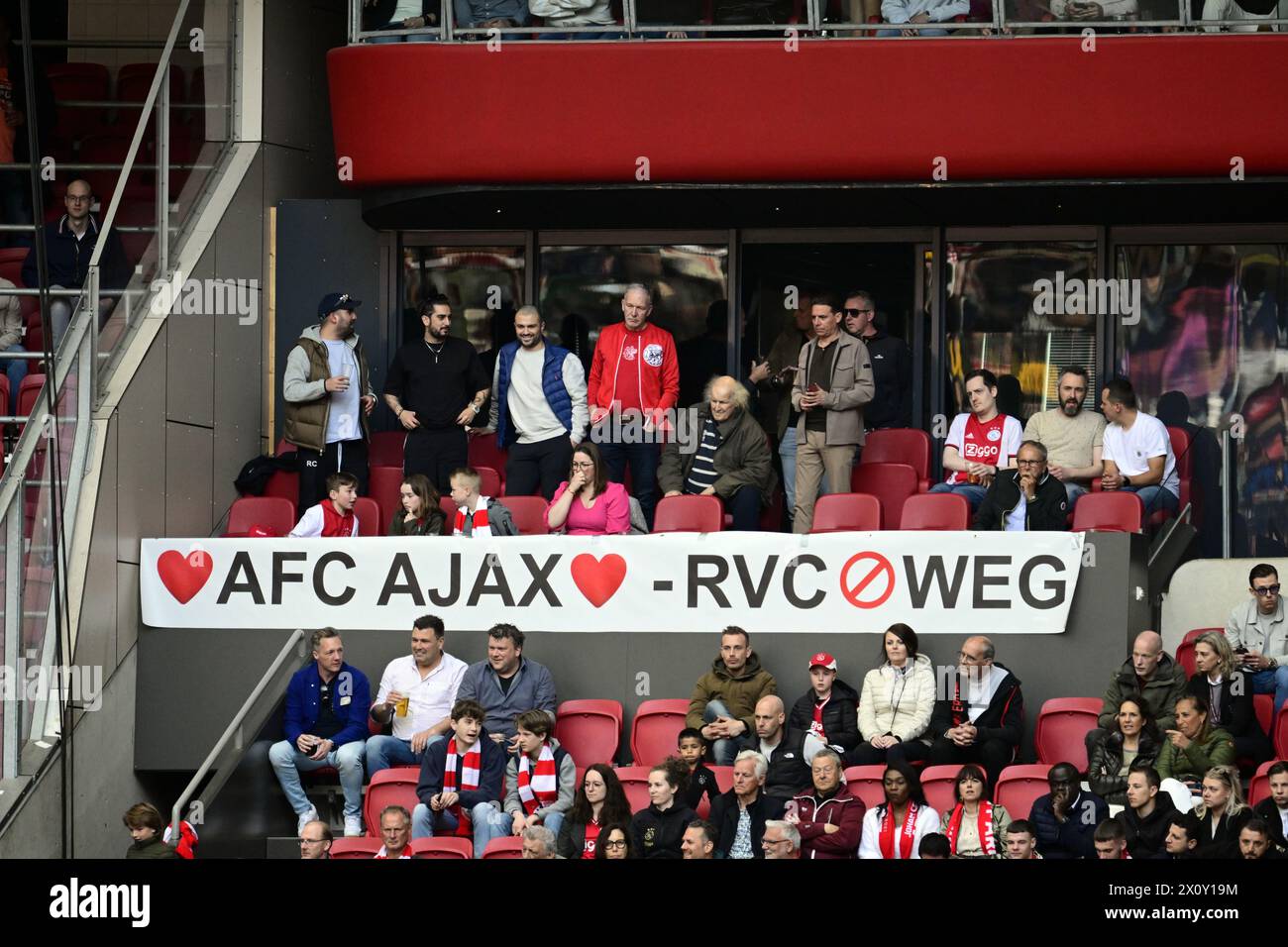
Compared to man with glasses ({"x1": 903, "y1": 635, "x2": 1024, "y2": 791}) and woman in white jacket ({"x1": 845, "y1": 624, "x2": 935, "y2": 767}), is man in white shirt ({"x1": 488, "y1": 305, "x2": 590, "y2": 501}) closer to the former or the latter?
woman in white jacket ({"x1": 845, "y1": 624, "x2": 935, "y2": 767})

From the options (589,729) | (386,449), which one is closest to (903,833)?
(589,729)

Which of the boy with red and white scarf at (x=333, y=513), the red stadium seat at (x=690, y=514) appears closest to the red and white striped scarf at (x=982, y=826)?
the red stadium seat at (x=690, y=514)

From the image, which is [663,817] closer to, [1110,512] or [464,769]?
[464,769]

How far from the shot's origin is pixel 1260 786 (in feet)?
32.9

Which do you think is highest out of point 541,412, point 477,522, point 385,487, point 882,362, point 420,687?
point 882,362

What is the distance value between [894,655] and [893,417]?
9.50 ft

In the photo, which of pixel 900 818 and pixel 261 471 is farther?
pixel 261 471

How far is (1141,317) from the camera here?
14.3 m

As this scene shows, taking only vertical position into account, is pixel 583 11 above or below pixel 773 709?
above

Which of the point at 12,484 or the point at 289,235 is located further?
the point at 289,235

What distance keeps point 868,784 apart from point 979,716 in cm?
80

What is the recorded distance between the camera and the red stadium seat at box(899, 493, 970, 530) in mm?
12234

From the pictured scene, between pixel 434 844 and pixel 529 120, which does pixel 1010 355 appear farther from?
pixel 434 844
